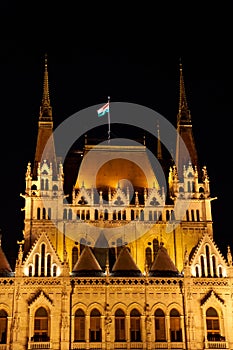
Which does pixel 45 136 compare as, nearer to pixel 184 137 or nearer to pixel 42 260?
pixel 184 137

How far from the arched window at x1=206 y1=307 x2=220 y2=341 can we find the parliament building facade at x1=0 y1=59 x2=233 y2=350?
0.32ft

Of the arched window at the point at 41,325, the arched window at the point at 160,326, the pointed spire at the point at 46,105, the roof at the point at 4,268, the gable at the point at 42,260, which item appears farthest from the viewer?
the pointed spire at the point at 46,105

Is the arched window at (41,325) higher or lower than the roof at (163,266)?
lower

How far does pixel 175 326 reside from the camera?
58969 millimetres

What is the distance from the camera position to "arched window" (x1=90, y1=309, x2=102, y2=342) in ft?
190

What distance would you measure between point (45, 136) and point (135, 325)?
25.3 metres

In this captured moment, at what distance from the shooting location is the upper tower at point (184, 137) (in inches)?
2796

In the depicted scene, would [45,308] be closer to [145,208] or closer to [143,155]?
[145,208]

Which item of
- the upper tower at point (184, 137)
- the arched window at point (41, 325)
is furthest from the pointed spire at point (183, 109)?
the arched window at point (41, 325)

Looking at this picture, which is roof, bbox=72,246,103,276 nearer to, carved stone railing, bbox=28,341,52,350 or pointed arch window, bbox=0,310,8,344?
carved stone railing, bbox=28,341,52,350

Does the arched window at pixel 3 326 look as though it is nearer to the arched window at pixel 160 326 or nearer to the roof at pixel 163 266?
the arched window at pixel 160 326

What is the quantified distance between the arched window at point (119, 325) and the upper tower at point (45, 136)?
17.7m

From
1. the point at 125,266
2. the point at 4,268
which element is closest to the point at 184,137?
the point at 125,266

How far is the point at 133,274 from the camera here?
60.4 meters
